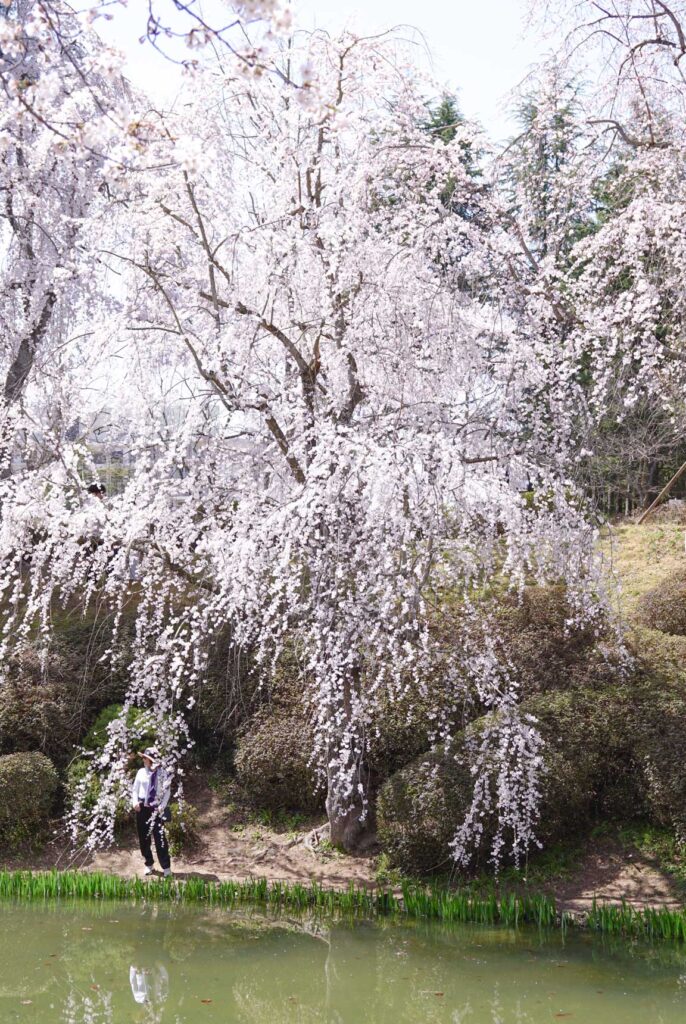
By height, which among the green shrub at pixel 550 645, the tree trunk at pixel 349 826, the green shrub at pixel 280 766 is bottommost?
the tree trunk at pixel 349 826

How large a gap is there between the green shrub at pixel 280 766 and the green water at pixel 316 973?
2.08 m

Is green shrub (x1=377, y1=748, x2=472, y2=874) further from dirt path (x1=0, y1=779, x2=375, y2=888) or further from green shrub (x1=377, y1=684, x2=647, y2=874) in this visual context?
dirt path (x1=0, y1=779, x2=375, y2=888)

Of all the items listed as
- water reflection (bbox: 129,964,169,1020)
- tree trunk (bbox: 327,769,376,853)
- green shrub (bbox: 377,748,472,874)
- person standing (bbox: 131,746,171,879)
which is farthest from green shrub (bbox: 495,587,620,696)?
water reflection (bbox: 129,964,169,1020)

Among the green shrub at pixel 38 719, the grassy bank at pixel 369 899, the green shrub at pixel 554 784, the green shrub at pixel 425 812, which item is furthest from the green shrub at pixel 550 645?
the green shrub at pixel 38 719

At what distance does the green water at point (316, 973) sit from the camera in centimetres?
498

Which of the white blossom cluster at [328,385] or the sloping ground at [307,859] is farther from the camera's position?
the sloping ground at [307,859]

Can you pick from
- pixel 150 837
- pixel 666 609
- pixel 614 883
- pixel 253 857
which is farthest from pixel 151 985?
pixel 666 609

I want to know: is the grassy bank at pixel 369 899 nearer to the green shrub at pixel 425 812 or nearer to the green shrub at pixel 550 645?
the green shrub at pixel 425 812

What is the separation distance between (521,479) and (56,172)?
17.7 feet

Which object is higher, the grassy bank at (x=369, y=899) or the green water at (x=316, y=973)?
the grassy bank at (x=369, y=899)

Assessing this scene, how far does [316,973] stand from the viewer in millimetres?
5605

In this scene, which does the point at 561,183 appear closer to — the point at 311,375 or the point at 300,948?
the point at 311,375

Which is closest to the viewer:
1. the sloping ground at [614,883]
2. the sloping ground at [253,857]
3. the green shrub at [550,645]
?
the sloping ground at [614,883]

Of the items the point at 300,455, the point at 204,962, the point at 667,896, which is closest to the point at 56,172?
the point at 300,455
